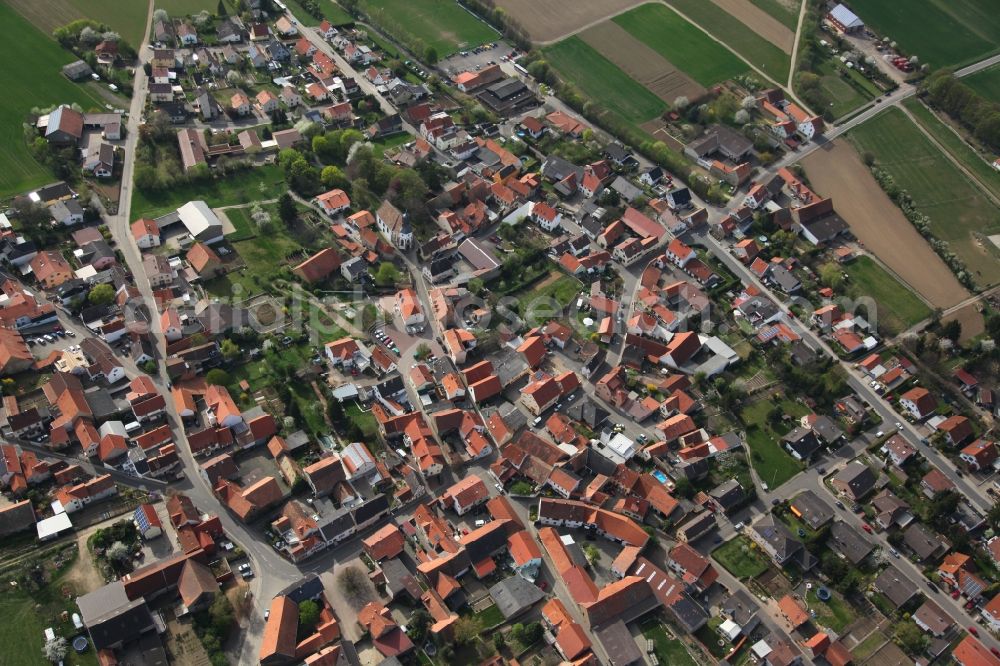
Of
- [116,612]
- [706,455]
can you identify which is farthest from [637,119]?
[116,612]

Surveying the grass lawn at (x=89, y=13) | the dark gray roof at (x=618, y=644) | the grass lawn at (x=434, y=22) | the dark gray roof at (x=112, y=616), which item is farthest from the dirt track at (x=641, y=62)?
the dark gray roof at (x=112, y=616)

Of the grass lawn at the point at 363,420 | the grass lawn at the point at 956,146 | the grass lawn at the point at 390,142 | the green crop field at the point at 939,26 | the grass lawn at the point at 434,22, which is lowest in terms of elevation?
the grass lawn at the point at 363,420

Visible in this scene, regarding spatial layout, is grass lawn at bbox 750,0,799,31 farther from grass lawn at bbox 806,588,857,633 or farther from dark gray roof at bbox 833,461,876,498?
grass lawn at bbox 806,588,857,633

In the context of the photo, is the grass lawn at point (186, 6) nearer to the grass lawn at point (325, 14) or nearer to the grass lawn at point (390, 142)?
the grass lawn at point (325, 14)

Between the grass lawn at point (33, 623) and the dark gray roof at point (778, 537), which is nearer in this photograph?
the grass lawn at point (33, 623)

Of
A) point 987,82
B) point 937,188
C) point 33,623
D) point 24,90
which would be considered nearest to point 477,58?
point 24,90

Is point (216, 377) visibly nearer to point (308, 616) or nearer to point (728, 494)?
point (308, 616)
